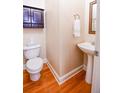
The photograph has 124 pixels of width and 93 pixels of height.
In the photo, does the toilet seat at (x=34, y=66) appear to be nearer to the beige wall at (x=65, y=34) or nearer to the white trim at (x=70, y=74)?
the beige wall at (x=65, y=34)

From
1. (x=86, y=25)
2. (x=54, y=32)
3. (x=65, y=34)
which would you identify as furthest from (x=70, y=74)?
(x=86, y=25)

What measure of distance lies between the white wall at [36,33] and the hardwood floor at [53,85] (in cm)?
98

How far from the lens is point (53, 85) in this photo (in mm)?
2023

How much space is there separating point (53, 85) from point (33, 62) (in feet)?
2.27

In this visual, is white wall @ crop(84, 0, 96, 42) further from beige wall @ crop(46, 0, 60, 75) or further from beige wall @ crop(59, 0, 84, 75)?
beige wall @ crop(46, 0, 60, 75)

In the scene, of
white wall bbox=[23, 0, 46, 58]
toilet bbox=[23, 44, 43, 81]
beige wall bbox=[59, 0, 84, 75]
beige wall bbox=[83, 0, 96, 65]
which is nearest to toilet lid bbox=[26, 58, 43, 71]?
toilet bbox=[23, 44, 43, 81]

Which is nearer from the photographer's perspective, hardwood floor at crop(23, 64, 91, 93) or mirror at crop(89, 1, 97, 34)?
hardwood floor at crop(23, 64, 91, 93)

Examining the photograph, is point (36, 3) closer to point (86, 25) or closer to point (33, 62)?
point (86, 25)

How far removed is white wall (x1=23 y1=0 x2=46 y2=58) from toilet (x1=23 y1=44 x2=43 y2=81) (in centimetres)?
33

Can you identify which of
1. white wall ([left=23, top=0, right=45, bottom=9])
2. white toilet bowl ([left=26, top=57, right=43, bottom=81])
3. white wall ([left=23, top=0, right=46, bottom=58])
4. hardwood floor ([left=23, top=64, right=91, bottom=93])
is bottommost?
hardwood floor ([left=23, top=64, right=91, bottom=93])

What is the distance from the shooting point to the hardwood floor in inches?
73.2
